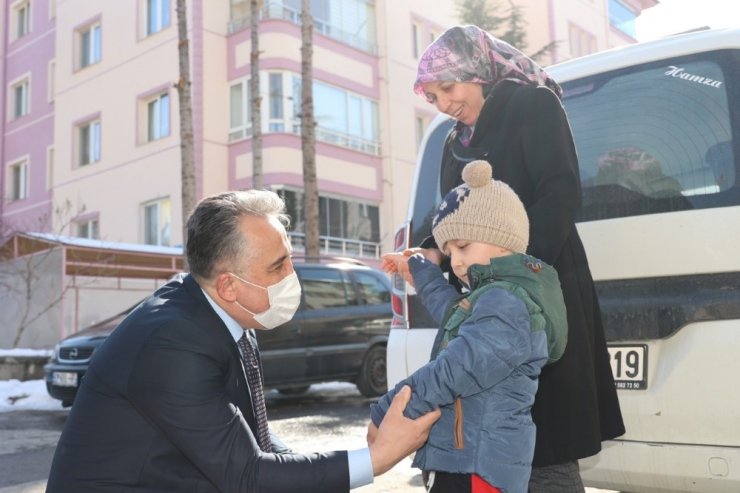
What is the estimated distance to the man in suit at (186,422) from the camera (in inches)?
68.4

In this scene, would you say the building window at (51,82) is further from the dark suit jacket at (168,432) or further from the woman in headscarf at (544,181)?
the dark suit jacket at (168,432)

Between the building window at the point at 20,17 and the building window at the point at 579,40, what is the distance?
2210cm

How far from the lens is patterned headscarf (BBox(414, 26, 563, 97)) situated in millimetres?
2453

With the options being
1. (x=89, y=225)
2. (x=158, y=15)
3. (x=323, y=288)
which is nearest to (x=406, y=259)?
(x=323, y=288)

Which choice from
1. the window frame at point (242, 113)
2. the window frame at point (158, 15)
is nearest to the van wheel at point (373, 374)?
the window frame at point (242, 113)

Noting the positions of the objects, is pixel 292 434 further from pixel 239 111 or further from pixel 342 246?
pixel 239 111

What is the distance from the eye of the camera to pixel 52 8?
26750mm

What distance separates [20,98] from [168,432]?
30.3 metres

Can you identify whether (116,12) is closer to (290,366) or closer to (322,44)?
(322,44)

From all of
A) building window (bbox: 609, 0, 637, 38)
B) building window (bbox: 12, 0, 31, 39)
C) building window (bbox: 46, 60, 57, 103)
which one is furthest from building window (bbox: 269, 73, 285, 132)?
building window (bbox: 609, 0, 637, 38)

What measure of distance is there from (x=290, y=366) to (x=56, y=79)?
20799 millimetres

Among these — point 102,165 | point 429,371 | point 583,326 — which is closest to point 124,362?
point 429,371

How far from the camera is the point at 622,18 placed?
36.3 meters

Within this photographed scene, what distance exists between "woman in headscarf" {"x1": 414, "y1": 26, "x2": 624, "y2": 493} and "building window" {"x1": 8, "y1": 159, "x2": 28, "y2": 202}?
28062mm
